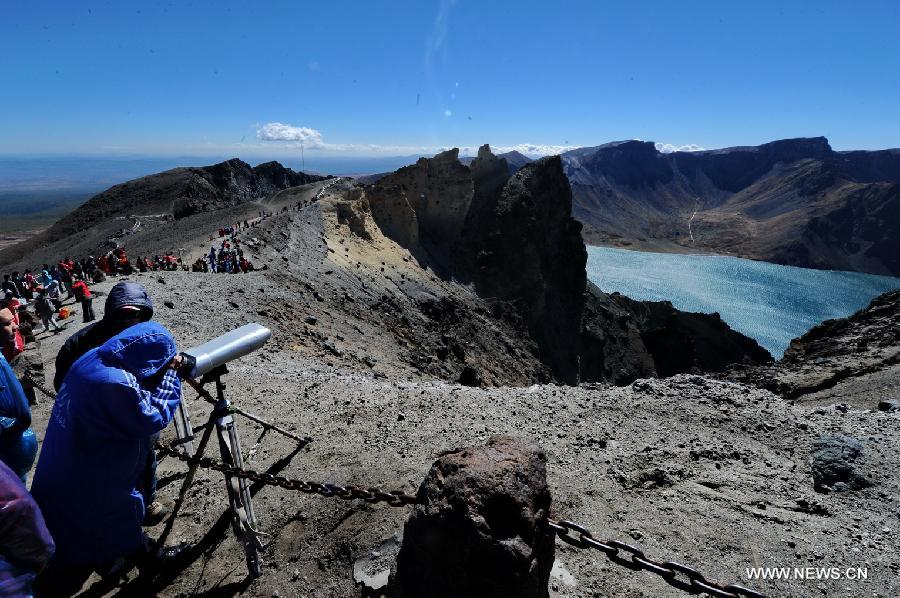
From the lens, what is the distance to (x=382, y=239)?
32656 millimetres

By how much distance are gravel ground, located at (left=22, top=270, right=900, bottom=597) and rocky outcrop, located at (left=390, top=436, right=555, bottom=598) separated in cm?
144

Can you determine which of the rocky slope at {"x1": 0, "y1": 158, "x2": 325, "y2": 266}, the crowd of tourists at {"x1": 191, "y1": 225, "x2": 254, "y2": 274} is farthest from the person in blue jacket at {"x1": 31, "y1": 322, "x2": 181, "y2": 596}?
the rocky slope at {"x1": 0, "y1": 158, "x2": 325, "y2": 266}

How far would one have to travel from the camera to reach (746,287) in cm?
10781

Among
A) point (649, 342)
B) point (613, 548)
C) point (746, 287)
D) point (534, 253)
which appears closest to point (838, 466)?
point (613, 548)

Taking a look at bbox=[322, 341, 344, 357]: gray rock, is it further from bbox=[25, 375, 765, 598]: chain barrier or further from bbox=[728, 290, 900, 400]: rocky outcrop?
bbox=[25, 375, 765, 598]: chain barrier

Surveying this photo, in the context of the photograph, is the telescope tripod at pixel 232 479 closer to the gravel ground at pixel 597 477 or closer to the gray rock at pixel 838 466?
the gravel ground at pixel 597 477

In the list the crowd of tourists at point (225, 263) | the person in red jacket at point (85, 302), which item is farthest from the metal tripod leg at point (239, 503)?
the crowd of tourists at point (225, 263)

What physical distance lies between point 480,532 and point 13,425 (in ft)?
10.9

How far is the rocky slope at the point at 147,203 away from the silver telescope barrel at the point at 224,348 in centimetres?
4186

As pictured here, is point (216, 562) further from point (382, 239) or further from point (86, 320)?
point (382, 239)

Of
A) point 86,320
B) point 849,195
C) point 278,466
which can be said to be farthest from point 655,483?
point 849,195

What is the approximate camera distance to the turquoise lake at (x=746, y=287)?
82.1 metres

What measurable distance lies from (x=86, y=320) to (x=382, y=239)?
2044 centimetres

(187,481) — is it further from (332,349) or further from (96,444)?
(332,349)
